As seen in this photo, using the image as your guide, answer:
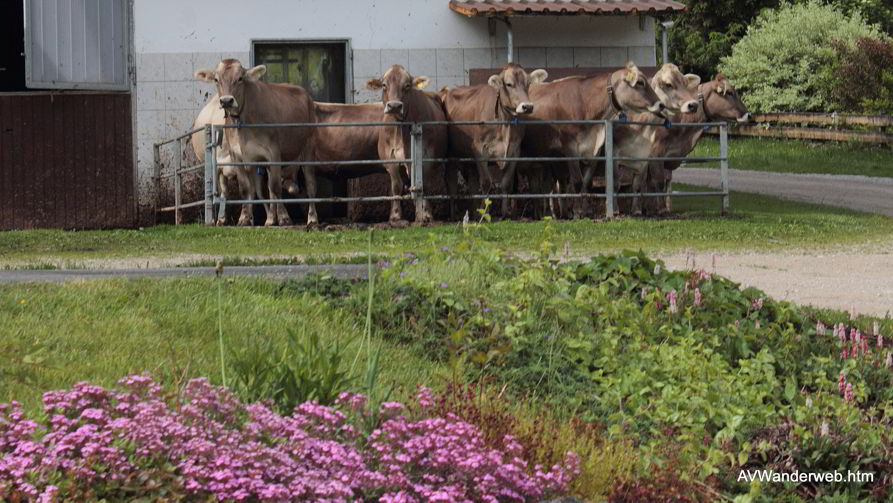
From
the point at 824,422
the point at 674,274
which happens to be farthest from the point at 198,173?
the point at 824,422

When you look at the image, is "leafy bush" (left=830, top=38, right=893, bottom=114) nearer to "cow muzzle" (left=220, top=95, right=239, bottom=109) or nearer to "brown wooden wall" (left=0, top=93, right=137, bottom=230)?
"cow muzzle" (left=220, top=95, right=239, bottom=109)

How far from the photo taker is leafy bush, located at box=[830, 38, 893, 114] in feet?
139

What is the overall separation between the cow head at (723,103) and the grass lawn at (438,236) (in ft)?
16.4

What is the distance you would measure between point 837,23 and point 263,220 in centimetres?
3043

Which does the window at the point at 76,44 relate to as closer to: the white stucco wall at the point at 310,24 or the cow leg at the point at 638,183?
the white stucco wall at the point at 310,24

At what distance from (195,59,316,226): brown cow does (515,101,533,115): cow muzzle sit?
3008 millimetres

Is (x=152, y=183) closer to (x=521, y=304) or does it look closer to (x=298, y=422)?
(x=521, y=304)

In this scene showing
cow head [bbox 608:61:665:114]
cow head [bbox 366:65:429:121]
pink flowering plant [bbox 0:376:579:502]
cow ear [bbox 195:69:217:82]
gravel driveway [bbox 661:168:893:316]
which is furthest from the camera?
cow head [bbox 608:61:665:114]

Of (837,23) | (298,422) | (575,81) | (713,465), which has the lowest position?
(713,465)

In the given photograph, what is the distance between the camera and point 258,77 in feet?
67.8

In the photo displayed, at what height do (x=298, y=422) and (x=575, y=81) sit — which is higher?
(x=575, y=81)

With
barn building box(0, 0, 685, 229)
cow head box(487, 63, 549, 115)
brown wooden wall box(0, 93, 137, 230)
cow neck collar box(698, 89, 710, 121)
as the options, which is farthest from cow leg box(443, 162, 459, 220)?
cow neck collar box(698, 89, 710, 121)

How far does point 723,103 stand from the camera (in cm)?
2470

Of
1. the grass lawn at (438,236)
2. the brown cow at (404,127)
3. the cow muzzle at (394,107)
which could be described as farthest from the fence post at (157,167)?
the cow muzzle at (394,107)
